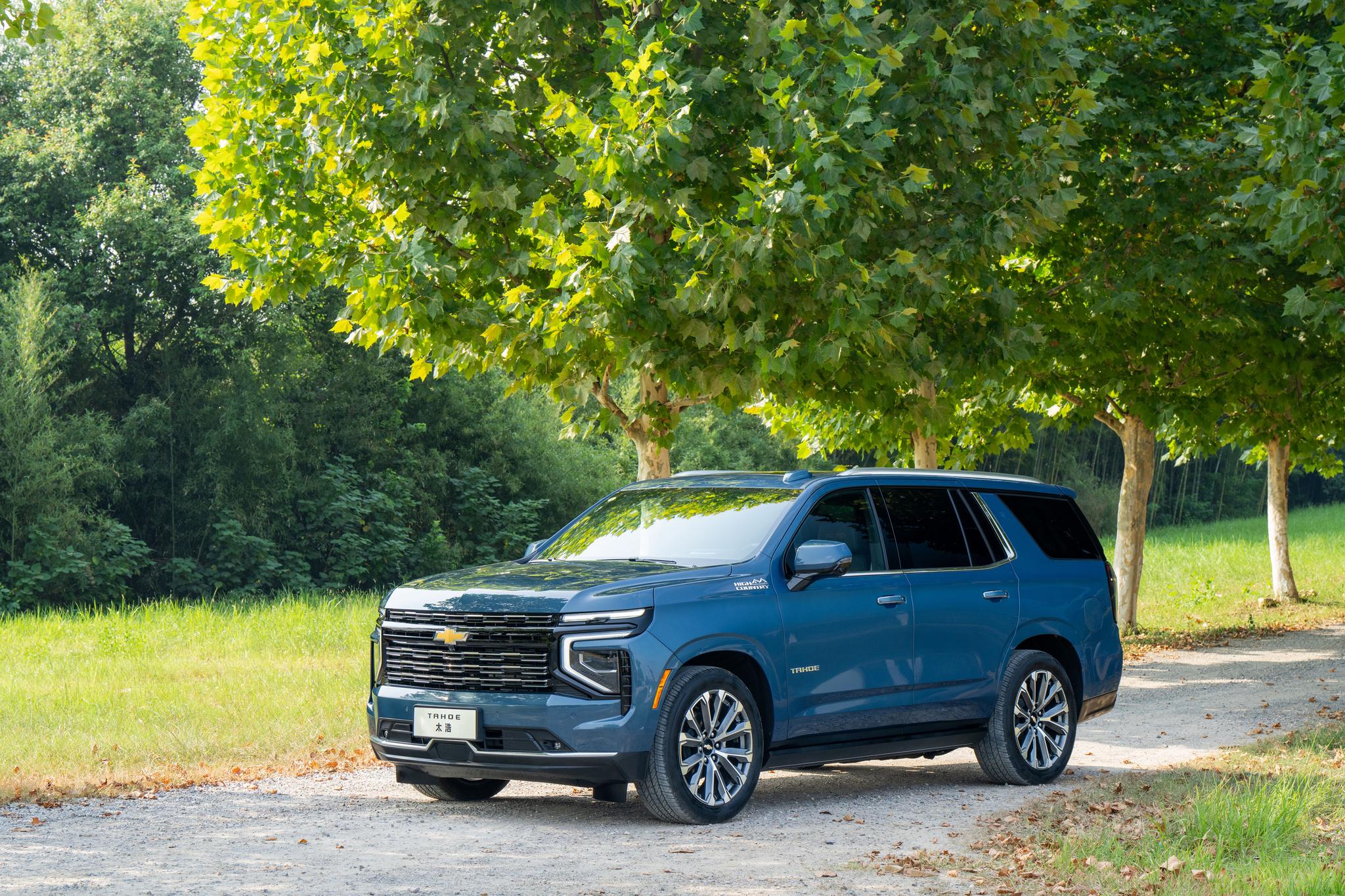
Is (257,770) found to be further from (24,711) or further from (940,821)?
(940,821)

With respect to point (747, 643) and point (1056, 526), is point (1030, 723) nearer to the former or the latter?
point (1056, 526)

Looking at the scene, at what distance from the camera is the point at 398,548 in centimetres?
3900

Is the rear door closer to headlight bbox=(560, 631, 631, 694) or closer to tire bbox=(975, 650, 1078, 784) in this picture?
tire bbox=(975, 650, 1078, 784)

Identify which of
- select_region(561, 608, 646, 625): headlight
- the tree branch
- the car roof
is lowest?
select_region(561, 608, 646, 625): headlight

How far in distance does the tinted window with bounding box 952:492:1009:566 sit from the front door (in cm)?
83

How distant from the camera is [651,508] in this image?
9773 millimetres

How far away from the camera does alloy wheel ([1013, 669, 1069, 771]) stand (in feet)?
33.7

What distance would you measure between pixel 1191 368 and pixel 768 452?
1466 inches

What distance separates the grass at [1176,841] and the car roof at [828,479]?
6.83 feet

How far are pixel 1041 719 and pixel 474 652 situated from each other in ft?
13.4

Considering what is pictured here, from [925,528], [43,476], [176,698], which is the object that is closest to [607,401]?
[176,698]

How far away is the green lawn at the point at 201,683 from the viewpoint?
428 inches

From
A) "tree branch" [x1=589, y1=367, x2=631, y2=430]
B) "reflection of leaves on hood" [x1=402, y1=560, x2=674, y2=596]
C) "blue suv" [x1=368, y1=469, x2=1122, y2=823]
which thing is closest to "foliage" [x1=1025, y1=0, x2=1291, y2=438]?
"tree branch" [x1=589, y1=367, x2=631, y2=430]

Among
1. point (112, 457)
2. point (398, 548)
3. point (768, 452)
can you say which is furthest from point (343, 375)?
point (768, 452)
